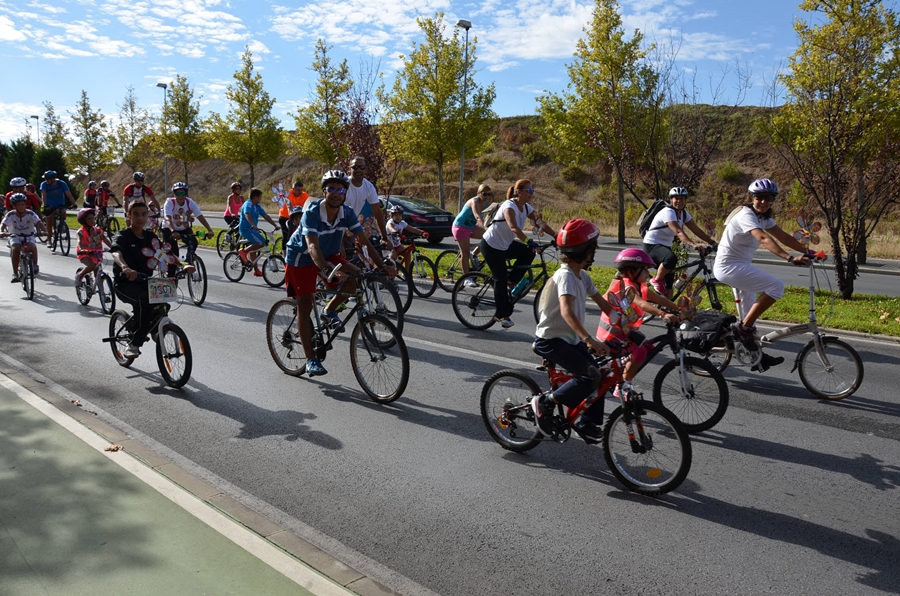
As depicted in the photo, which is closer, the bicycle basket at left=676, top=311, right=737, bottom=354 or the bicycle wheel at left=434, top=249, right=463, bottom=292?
the bicycle basket at left=676, top=311, right=737, bottom=354

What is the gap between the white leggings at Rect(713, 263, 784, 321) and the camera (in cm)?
691

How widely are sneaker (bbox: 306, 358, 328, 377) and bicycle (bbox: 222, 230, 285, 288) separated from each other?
732 cm

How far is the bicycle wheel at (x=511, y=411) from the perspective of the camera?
5.20 metres

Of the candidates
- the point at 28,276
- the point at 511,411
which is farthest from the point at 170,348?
the point at 28,276

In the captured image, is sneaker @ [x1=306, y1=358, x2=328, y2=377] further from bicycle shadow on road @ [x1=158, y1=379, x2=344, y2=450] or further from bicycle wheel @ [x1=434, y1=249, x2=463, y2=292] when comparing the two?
bicycle wheel @ [x1=434, y1=249, x2=463, y2=292]

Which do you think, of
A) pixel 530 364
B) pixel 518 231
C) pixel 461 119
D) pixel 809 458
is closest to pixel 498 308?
pixel 518 231

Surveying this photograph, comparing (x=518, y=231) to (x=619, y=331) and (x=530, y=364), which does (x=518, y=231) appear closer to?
(x=530, y=364)

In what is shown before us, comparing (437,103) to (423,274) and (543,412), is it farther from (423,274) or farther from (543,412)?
(543,412)

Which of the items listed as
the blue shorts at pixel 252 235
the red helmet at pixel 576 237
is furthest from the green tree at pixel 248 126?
the red helmet at pixel 576 237

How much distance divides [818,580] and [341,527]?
2520 millimetres

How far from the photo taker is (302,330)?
711 cm

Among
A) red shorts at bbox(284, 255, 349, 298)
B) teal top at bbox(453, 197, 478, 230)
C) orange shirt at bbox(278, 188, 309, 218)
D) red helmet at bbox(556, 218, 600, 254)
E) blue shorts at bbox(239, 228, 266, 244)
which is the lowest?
red shorts at bbox(284, 255, 349, 298)

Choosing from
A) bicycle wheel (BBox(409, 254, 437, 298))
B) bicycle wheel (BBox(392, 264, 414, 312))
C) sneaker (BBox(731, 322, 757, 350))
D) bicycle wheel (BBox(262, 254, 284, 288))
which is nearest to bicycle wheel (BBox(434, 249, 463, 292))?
bicycle wheel (BBox(409, 254, 437, 298))

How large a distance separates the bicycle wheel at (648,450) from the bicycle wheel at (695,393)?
87cm
